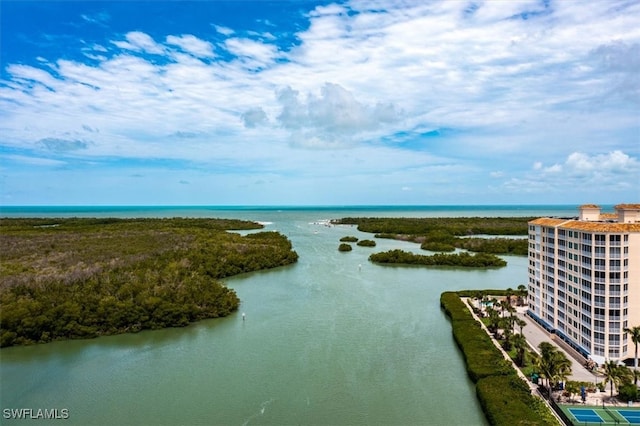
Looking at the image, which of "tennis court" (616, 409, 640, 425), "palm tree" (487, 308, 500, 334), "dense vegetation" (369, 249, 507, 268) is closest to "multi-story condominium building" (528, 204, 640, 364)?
"palm tree" (487, 308, 500, 334)

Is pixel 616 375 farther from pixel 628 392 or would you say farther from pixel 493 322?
pixel 493 322

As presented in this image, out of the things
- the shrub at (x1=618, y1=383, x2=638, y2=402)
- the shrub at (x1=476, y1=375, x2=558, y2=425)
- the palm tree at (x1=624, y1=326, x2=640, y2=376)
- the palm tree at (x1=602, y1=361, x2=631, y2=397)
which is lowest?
the shrub at (x1=476, y1=375, x2=558, y2=425)

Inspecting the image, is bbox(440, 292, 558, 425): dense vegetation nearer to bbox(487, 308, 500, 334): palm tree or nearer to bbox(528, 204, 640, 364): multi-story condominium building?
bbox(487, 308, 500, 334): palm tree

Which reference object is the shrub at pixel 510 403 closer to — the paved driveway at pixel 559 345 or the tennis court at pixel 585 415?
the tennis court at pixel 585 415

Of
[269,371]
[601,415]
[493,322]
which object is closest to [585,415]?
[601,415]

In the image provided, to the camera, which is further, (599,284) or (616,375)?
(599,284)

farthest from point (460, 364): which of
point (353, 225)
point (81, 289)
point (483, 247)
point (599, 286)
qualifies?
point (353, 225)

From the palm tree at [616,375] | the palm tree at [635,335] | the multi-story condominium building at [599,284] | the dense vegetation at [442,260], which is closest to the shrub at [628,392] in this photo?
the palm tree at [616,375]
